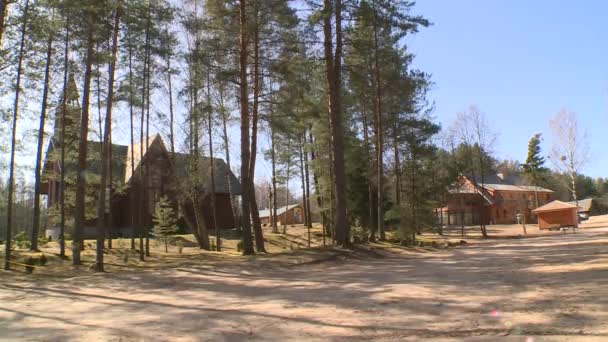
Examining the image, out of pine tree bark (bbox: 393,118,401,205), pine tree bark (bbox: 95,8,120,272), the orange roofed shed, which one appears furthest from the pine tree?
pine tree bark (bbox: 95,8,120,272)

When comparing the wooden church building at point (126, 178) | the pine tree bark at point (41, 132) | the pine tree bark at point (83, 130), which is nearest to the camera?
the pine tree bark at point (83, 130)

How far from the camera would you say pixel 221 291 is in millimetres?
9898

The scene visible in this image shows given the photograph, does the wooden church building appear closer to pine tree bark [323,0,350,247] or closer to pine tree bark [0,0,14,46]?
pine tree bark [0,0,14,46]

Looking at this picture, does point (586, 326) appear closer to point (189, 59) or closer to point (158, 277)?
point (158, 277)

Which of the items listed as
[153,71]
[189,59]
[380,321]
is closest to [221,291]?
[380,321]

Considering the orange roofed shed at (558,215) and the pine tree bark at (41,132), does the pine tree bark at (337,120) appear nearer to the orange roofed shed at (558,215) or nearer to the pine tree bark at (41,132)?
the pine tree bark at (41,132)

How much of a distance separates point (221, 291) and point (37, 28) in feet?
44.1

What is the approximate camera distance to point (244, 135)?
18453mm

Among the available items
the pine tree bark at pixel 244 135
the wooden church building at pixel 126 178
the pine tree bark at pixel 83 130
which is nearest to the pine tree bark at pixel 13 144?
the wooden church building at pixel 126 178

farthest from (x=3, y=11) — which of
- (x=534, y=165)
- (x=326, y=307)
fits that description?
(x=534, y=165)

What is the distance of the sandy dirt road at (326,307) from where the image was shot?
235 inches

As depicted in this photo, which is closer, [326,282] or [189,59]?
[326,282]

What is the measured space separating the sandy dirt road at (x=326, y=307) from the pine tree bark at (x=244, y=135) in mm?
6081

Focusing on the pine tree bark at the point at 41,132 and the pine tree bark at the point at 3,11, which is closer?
the pine tree bark at the point at 3,11
